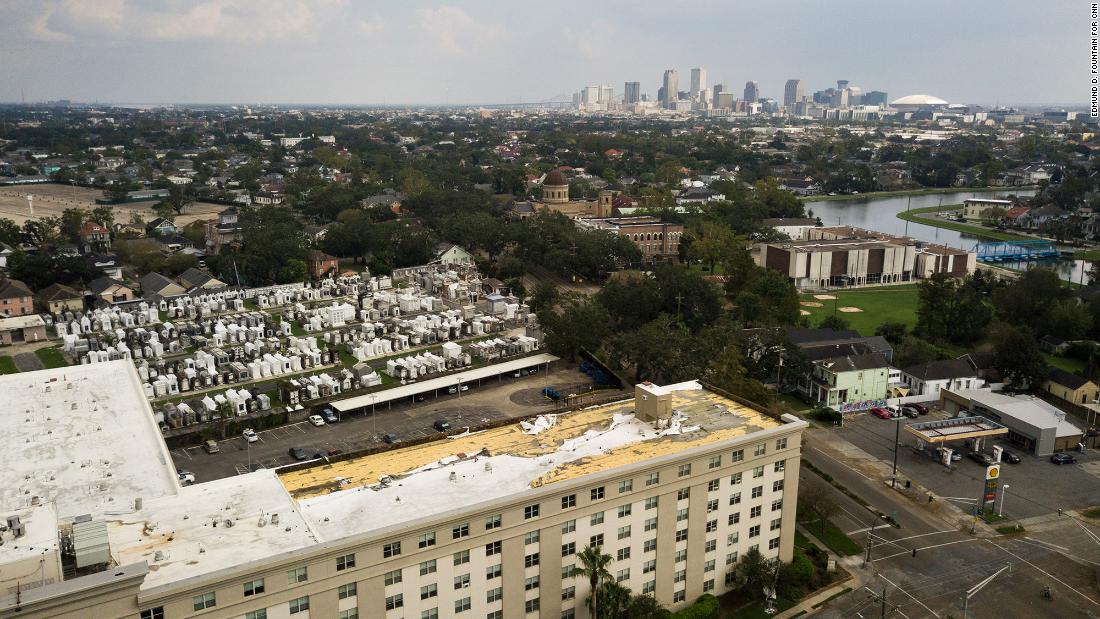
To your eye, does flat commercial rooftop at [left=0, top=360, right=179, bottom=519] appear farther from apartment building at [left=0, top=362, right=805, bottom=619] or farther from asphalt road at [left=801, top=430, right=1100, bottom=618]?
asphalt road at [left=801, top=430, right=1100, bottom=618]

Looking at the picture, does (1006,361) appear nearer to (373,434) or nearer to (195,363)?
(373,434)

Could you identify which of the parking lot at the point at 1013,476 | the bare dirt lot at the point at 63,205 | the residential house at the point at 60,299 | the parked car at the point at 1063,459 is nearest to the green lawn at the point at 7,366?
the residential house at the point at 60,299

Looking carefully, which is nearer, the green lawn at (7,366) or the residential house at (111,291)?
the green lawn at (7,366)

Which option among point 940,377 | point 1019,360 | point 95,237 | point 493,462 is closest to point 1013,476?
point 940,377

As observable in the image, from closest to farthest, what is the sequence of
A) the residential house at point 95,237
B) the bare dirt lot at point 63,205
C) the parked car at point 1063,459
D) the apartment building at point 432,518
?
the apartment building at point 432,518 < the parked car at point 1063,459 < the residential house at point 95,237 < the bare dirt lot at point 63,205

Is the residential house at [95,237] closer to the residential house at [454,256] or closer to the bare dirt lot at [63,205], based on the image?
the bare dirt lot at [63,205]

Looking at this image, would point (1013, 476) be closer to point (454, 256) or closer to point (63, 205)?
point (454, 256)
